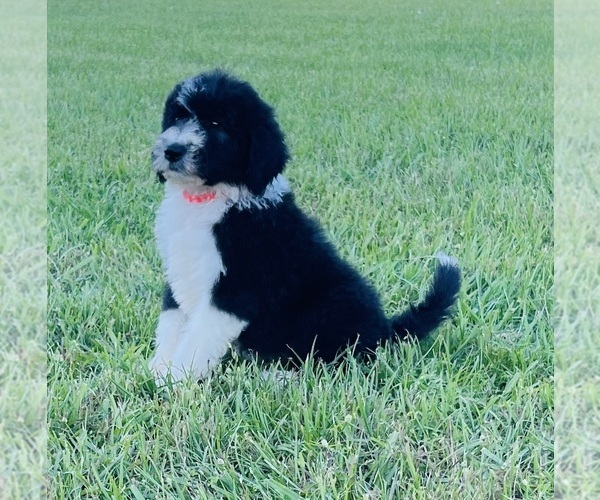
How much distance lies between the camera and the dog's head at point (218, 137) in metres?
1.79

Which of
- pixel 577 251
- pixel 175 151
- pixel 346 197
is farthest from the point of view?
pixel 346 197

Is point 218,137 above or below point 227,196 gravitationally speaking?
above

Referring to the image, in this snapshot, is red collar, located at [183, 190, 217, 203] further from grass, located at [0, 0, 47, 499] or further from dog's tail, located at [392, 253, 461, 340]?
dog's tail, located at [392, 253, 461, 340]

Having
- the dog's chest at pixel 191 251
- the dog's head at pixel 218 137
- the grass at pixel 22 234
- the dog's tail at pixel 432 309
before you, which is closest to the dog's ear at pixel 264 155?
the dog's head at pixel 218 137

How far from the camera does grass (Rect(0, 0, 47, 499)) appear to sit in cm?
181

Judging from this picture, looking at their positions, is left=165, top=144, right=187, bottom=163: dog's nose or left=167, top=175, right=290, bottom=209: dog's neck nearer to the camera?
left=165, top=144, right=187, bottom=163: dog's nose

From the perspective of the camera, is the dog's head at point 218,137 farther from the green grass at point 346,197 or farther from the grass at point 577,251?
the grass at point 577,251

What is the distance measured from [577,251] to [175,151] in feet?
3.41

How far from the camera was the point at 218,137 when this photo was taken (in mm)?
1815

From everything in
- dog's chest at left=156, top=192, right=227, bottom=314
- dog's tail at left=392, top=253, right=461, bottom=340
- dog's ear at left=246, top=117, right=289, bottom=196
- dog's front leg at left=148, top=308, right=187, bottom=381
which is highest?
dog's ear at left=246, top=117, right=289, bottom=196

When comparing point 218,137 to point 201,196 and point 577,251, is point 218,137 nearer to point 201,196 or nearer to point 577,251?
point 201,196

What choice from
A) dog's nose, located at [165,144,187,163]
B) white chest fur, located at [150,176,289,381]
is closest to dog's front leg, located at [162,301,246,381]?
white chest fur, located at [150,176,289,381]

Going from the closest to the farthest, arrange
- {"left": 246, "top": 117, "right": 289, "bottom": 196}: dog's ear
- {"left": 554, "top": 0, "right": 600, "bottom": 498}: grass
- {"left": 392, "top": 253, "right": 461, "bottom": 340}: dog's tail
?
{"left": 554, "top": 0, "right": 600, "bottom": 498}: grass < {"left": 246, "top": 117, "right": 289, "bottom": 196}: dog's ear < {"left": 392, "top": 253, "right": 461, "bottom": 340}: dog's tail

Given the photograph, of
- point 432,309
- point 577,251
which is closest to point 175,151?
point 432,309
